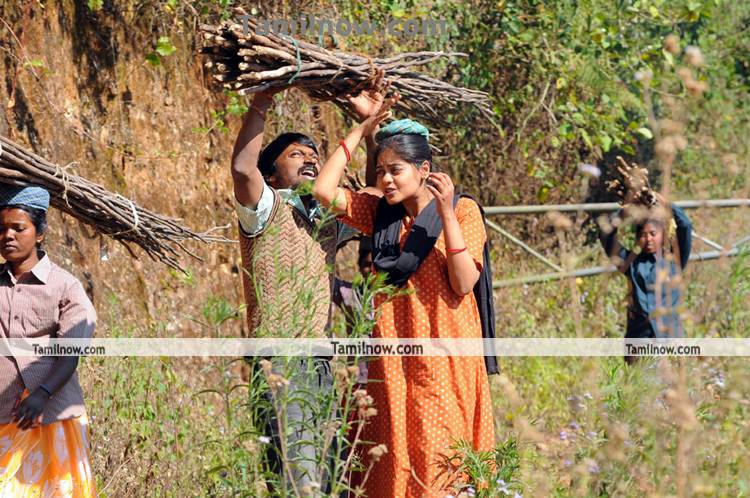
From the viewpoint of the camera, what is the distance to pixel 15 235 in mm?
3848

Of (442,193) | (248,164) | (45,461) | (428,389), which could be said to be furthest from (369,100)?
(45,461)

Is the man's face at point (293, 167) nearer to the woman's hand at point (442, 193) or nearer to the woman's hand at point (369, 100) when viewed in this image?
the woman's hand at point (369, 100)

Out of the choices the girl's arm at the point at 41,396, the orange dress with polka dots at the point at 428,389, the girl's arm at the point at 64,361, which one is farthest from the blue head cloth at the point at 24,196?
the orange dress with polka dots at the point at 428,389

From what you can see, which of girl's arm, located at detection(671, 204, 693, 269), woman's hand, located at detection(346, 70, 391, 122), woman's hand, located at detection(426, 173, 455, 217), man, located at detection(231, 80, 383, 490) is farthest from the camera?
girl's arm, located at detection(671, 204, 693, 269)

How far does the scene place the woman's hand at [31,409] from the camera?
3.70 metres

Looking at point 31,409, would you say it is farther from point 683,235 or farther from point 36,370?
point 683,235

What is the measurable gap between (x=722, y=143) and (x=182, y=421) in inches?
361

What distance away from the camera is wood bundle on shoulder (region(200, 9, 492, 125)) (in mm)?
3648

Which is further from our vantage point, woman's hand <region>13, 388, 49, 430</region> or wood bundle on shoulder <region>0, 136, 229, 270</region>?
wood bundle on shoulder <region>0, 136, 229, 270</region>

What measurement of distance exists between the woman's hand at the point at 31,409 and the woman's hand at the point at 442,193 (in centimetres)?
139

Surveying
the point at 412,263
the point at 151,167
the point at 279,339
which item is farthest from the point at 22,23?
the point at 279,339

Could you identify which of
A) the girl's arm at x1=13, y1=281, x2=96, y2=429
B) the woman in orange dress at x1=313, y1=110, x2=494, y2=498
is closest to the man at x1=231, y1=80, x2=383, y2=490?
the woman in orange dress at x1=313, y1=110, x2=494, y2=498

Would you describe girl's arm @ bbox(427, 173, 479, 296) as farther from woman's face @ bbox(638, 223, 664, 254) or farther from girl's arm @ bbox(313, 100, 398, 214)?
woman's face @ bbox(638, 223, 664, 254)

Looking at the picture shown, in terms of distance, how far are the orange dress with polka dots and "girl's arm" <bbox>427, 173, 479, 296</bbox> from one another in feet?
0.34
